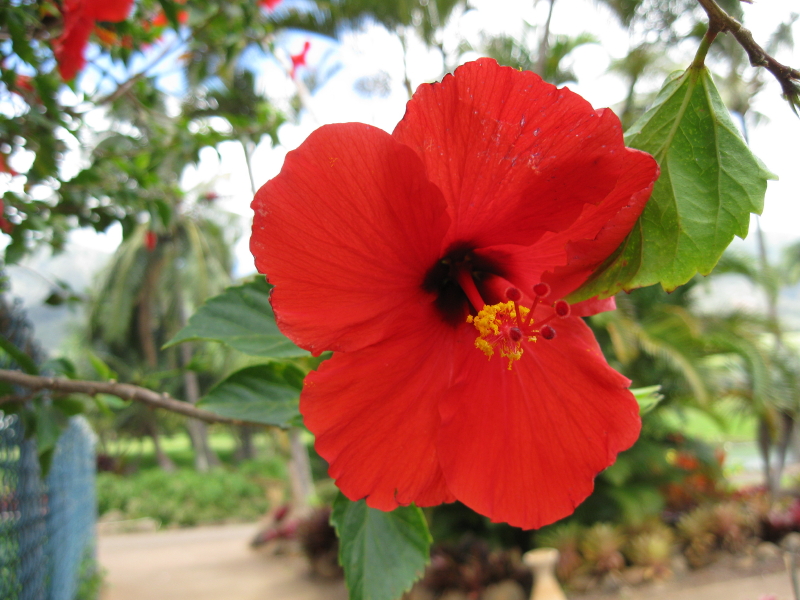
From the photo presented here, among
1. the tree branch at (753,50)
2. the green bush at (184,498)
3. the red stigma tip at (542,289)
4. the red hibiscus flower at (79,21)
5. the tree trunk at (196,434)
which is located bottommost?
the red stigma tip at (542,289)

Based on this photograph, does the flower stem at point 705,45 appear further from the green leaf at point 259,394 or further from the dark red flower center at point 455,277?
the green leaf at point 259,394

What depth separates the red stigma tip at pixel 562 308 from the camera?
0.44 metres

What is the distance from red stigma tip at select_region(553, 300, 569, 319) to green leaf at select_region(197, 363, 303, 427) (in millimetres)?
380

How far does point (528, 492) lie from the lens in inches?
17.6

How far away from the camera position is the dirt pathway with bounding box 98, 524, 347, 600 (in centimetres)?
627

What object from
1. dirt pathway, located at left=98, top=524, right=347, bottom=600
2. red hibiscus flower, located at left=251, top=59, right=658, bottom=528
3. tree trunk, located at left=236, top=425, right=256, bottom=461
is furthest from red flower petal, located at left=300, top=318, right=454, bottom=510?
tree trunk, located at left=236, top=425, right=256, bottom=461

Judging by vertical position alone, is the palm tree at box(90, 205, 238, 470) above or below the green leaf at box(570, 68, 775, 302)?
above

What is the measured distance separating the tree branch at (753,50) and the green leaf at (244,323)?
51 cm

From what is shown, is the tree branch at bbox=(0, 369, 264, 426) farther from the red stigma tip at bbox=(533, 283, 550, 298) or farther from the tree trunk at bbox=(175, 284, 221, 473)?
the tree trunk at bbox=(175, 284, 221, 473)

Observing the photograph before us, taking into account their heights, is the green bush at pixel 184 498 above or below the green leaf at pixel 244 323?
above

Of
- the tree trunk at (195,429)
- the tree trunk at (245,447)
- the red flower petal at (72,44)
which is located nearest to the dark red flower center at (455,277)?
the red flower petal at (72,44)

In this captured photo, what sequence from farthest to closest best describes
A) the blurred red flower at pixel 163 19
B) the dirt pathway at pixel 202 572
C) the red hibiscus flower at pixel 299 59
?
the dirt pathway at pixel 202 572
the red hibiscus flower at pixel 299 59
the blurred red flower at pixel 163 19

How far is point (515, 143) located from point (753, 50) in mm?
152

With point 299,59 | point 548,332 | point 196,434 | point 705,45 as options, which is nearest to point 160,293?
point 196,434
